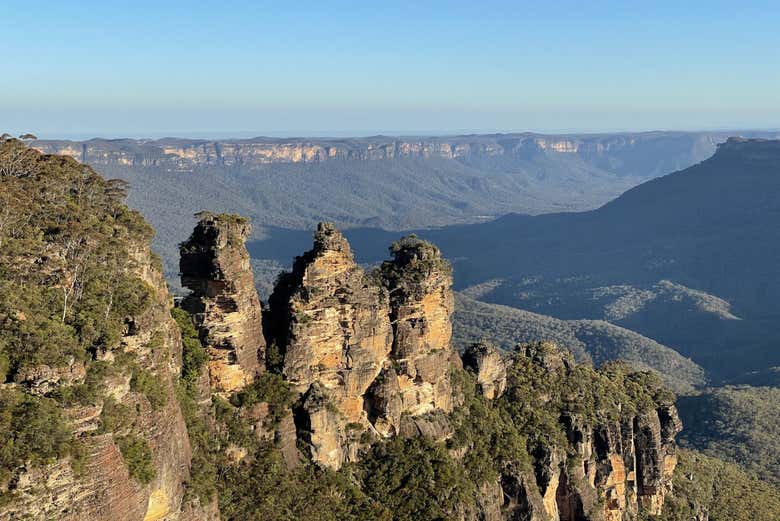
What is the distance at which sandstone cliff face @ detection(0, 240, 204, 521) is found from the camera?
63.2 ft

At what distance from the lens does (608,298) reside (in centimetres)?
18000

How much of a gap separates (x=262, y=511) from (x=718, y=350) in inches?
5288

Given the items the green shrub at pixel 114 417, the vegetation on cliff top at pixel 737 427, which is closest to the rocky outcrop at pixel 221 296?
the green shrub at pixel 114 417

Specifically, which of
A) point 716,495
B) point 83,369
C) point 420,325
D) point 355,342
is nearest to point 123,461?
point 83,369

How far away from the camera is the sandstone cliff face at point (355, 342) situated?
34.8m

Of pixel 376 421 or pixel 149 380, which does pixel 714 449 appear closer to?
pixel 376 421

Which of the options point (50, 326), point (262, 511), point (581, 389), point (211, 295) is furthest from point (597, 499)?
point (50, 326)

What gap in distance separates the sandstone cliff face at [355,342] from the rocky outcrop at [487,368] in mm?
6576

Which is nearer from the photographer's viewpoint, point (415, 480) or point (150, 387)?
point (150, 387)

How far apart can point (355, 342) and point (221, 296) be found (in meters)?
7.97

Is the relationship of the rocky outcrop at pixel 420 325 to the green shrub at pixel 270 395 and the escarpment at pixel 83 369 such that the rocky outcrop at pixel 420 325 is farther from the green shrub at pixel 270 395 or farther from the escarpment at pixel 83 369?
the escarpment at pixel 83 369

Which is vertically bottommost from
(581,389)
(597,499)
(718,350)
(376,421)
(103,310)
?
(718,350)

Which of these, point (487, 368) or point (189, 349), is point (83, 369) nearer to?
point (189, 349)

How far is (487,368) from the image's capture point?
47.8 meters
